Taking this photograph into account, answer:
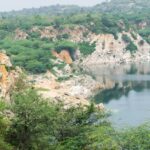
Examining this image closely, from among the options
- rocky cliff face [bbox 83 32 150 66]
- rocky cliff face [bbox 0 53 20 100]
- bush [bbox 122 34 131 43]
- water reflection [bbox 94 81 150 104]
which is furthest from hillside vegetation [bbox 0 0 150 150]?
water reflection [bbox 94 81 150 104]

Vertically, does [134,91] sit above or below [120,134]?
below

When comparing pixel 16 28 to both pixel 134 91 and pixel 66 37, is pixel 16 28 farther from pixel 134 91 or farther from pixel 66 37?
pixel 134 91

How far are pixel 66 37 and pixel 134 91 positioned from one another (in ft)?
116

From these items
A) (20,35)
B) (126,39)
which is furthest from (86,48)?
(20,35)

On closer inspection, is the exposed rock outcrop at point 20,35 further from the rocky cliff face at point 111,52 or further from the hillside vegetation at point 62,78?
the rocky cliff face at point 111,52

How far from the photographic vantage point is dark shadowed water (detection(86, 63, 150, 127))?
151 feet

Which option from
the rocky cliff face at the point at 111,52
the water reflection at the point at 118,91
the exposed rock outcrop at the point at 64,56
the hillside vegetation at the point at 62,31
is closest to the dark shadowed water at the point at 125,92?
the water reflection at the point at 118,91

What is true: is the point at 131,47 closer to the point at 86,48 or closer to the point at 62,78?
the point at 86,48

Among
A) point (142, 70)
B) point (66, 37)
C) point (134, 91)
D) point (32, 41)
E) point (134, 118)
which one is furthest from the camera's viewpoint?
point (66, 37)

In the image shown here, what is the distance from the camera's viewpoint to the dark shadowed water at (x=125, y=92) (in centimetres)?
4594

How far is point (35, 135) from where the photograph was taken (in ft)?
75.5

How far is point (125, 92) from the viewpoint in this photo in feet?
202

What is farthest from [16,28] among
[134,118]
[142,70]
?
[134,118]

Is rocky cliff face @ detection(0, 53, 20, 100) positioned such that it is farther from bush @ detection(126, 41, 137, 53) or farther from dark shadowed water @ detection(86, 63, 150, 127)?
bush @ detection(126, 41, 137, 53)
